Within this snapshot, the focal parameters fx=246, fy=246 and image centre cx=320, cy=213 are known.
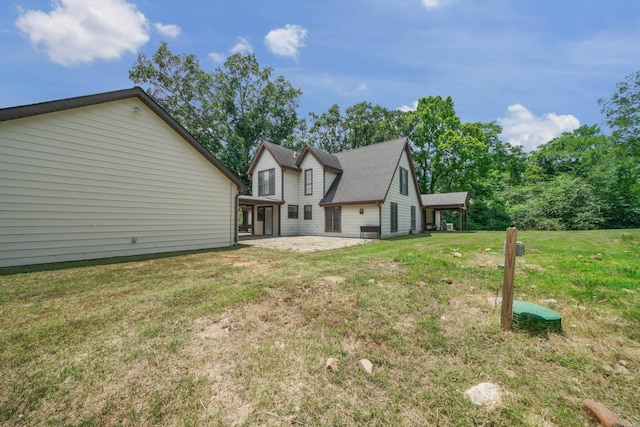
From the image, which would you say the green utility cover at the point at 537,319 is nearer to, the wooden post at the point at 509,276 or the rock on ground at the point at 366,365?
the wooden post at the point at 509,276

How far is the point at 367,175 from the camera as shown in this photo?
53.5 feet

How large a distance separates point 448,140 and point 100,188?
100 feet

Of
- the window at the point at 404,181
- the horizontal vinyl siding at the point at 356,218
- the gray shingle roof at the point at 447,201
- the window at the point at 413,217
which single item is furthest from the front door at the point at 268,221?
the gray shingle roof at the point at 447,201

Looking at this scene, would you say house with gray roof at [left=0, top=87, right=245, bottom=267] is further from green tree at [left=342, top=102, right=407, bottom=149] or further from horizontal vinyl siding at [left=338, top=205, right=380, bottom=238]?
green tree at [left=342, top=102, right=407, bottom=149]

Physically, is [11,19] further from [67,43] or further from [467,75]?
[467,75]

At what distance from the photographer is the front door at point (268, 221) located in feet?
61.0

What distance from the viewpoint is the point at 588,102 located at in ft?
66.1

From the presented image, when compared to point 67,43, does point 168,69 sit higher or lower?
higher

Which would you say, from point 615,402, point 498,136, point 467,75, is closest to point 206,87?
point 467,75

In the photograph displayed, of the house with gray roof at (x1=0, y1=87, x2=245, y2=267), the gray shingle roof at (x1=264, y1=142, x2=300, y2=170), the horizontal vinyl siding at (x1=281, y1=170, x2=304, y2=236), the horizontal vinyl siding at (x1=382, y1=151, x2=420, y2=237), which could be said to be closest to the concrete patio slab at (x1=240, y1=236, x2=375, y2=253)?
the house with gray roof at (x1=0, y1=87, x2=245, y2=267)

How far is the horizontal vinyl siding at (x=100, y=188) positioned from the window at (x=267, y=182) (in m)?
8.10

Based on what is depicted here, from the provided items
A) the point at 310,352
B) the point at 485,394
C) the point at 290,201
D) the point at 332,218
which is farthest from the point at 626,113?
the point at 310,352

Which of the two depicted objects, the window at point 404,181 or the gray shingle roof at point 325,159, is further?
the gray shingle roof at point 325,159

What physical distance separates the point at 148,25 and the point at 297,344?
14.1 metres
